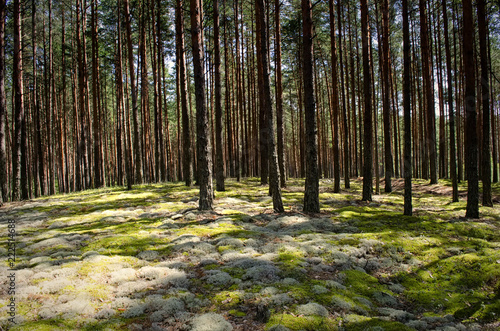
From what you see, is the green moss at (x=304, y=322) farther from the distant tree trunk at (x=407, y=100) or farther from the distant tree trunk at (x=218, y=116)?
the distant tree trunk at (x=218, y=116)

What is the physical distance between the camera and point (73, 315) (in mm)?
3861

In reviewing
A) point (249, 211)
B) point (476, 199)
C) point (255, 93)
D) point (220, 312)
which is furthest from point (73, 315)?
Result: point (255, 93)

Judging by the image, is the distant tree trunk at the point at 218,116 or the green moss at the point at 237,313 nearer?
the green moss at the point at 237,313

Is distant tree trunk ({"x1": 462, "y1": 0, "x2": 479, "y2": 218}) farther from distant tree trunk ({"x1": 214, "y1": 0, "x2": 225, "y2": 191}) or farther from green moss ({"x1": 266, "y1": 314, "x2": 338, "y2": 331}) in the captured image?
distant tree trunk ({"x1": 214, "y1": 0, "x2": 225, "y2": 191})

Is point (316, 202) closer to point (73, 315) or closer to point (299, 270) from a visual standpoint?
point (299, 270)

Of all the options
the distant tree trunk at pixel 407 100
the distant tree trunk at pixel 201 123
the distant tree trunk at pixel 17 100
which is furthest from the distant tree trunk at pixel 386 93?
the distant tree trunk at pixel 17 100

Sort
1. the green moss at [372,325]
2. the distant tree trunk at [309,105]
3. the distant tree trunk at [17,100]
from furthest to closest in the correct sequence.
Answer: the distant tree trunk at [17,100], the distant tree trunk at [309,105], the green moss at [372,325]

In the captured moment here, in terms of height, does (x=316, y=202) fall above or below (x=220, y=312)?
above

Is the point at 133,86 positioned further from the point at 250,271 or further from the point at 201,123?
the point at 250,271

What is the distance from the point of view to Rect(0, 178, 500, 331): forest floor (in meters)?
4.11

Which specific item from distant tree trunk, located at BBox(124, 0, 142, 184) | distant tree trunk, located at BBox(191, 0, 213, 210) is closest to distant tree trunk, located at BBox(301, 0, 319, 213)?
distant tree trunk, located at BBox(191, 0, 213, 210)

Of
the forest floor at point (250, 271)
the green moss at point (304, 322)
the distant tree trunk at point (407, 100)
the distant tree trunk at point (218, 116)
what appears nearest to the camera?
the green moss at point (304, 322)

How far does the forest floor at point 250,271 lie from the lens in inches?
162

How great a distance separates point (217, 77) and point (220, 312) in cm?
1297
